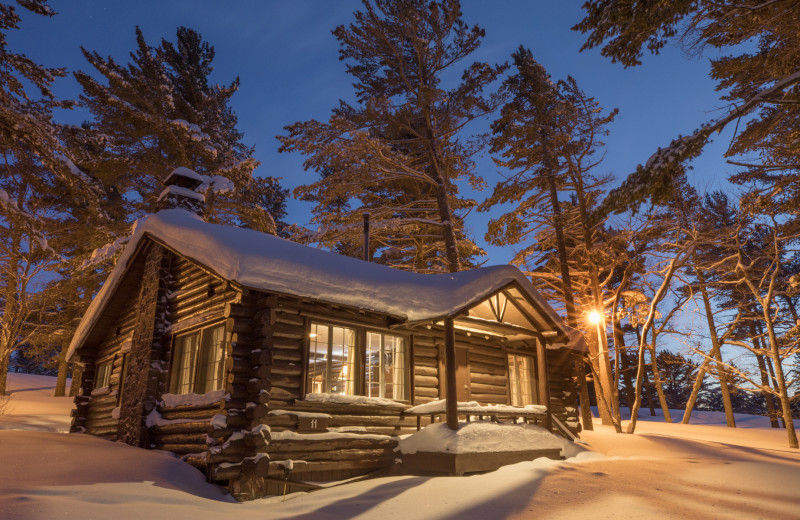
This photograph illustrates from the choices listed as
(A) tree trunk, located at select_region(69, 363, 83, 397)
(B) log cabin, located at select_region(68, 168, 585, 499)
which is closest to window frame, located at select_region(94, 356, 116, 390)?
(B) log cabin, located at select_region(68, 168, 585, 499)

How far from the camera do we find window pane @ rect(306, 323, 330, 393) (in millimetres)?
11062

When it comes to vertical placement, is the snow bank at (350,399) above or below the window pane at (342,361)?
below

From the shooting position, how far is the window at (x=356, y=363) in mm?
11195

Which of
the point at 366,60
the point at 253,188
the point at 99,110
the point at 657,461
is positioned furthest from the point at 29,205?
the point at 657,461

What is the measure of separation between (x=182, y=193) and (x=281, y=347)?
672 centimetres

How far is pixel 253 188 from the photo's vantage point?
24438mm

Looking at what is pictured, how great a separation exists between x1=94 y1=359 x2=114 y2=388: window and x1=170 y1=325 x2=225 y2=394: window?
485 cm

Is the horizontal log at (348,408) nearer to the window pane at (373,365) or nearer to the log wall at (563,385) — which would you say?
the window pane at (373,365)

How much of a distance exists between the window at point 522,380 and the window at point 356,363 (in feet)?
15.1

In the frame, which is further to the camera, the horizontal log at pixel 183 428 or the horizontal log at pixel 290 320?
the horizontal log at pixel 290 320

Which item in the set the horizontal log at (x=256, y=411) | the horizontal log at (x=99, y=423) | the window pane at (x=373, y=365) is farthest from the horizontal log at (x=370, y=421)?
the horizontal log at (x=99, y=423)

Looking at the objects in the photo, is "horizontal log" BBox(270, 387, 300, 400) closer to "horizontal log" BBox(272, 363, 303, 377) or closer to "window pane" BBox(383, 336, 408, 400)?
"horizontal log" BBox(272, 363, 303, 377)

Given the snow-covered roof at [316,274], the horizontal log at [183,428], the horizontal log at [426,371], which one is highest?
the snow-covered roof at [316,274]

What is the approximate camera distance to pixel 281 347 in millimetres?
10398
